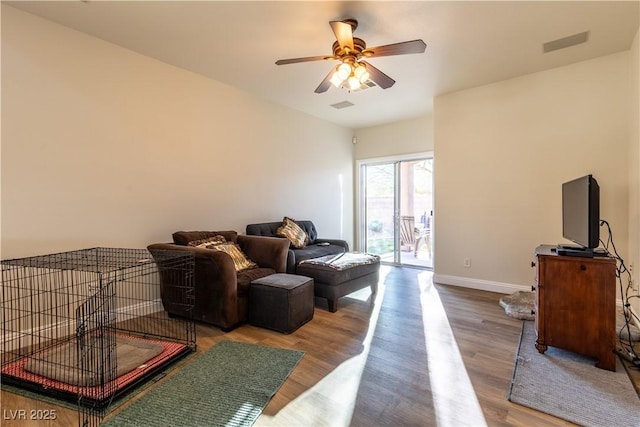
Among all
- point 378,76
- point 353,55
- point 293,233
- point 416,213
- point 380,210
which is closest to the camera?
point 353,55

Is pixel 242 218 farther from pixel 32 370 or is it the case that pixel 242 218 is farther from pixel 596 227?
pixel 596 227

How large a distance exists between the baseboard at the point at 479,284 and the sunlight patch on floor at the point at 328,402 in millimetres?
2523

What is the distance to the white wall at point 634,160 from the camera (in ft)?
9.01

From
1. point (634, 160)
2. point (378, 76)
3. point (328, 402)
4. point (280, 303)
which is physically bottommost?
point (328, 402)

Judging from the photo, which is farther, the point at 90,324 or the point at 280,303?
the point at 280,303

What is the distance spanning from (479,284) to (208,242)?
11.3ft

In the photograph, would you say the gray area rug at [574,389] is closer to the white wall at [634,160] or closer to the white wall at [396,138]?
the white wall at [634,160]

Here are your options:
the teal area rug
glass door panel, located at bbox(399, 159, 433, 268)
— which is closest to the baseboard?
glass door panel, located at bbox(399, 159, 433, 268)

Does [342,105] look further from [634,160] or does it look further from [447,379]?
[447,379]

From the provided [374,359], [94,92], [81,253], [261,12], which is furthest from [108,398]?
[261,12]

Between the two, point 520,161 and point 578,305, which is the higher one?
point 520,161

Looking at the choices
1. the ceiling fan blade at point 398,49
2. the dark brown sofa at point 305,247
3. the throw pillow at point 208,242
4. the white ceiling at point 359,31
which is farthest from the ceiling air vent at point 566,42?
the throw pillow at point 208,242

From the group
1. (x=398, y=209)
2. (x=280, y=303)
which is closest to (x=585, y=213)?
(x=280, y=303)

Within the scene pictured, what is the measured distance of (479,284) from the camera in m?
4.01
